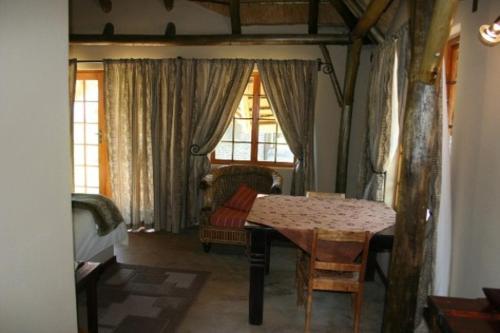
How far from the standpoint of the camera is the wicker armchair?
13.3ft

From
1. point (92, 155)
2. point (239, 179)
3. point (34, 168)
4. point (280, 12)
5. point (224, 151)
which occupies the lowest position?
point (239, 179)

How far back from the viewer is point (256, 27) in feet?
15.8

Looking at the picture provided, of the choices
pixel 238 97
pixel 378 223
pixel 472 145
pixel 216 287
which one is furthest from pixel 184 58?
pixel 472 145

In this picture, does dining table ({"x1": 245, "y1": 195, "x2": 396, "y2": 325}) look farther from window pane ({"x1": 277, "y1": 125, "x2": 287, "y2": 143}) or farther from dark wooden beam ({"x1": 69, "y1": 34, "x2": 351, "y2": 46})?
dark wooden beam ({"x1": 69, "y1": 34, "x2": 351, "y2": 46})

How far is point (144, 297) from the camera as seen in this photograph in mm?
3102

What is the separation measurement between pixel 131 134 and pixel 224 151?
50.8 inches

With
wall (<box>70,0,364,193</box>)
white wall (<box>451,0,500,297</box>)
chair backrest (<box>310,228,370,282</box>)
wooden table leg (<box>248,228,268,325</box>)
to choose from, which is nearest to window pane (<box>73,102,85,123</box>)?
wall (<box>70,0,364,193</box>)

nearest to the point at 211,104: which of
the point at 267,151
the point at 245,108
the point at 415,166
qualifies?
the point at 245,108

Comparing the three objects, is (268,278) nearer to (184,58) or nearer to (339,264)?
(339,264)

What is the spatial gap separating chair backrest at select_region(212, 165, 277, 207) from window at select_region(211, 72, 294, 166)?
0.36 meters

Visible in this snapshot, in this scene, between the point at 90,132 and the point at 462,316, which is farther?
the point at 90,132

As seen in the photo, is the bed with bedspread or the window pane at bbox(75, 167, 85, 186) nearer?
the bed with bedspread

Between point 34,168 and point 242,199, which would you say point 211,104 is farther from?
point 34,168

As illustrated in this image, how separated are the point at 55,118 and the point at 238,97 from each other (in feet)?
12.6
